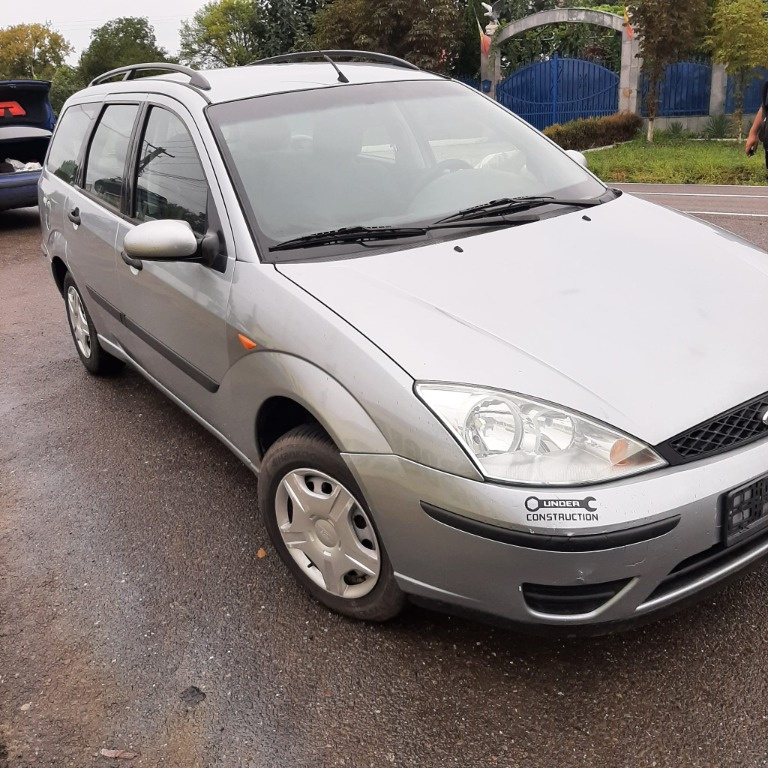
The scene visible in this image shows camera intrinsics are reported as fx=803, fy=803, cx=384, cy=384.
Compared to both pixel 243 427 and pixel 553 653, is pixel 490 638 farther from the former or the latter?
pixel 243 427

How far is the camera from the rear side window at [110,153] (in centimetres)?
379

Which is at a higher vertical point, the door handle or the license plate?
the door handle

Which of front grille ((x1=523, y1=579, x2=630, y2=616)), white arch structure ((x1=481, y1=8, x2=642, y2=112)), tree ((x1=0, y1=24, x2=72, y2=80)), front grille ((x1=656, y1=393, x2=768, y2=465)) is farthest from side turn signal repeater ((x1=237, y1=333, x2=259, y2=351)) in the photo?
tree ((x1=0, y1=24, x2=72, y2=80))

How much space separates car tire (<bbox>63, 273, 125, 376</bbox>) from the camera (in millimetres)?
4684

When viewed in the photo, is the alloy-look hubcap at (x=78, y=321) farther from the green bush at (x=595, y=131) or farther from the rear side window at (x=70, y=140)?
the green bush at (x=595, y=131)

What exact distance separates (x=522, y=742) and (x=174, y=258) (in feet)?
6.23

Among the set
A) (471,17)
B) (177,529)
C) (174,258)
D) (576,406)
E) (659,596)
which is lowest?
(177,529)

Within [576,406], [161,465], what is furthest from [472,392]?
[161,465]

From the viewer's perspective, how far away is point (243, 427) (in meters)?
2.91

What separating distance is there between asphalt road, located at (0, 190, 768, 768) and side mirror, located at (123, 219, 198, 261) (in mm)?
1148

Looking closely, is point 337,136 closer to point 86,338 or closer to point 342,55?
point 342,55

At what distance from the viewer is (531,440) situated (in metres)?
2.04

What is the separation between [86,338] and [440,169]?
103 inches

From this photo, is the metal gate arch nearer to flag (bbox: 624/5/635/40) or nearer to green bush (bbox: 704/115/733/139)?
flag (bbox: 624/5/635/40)
